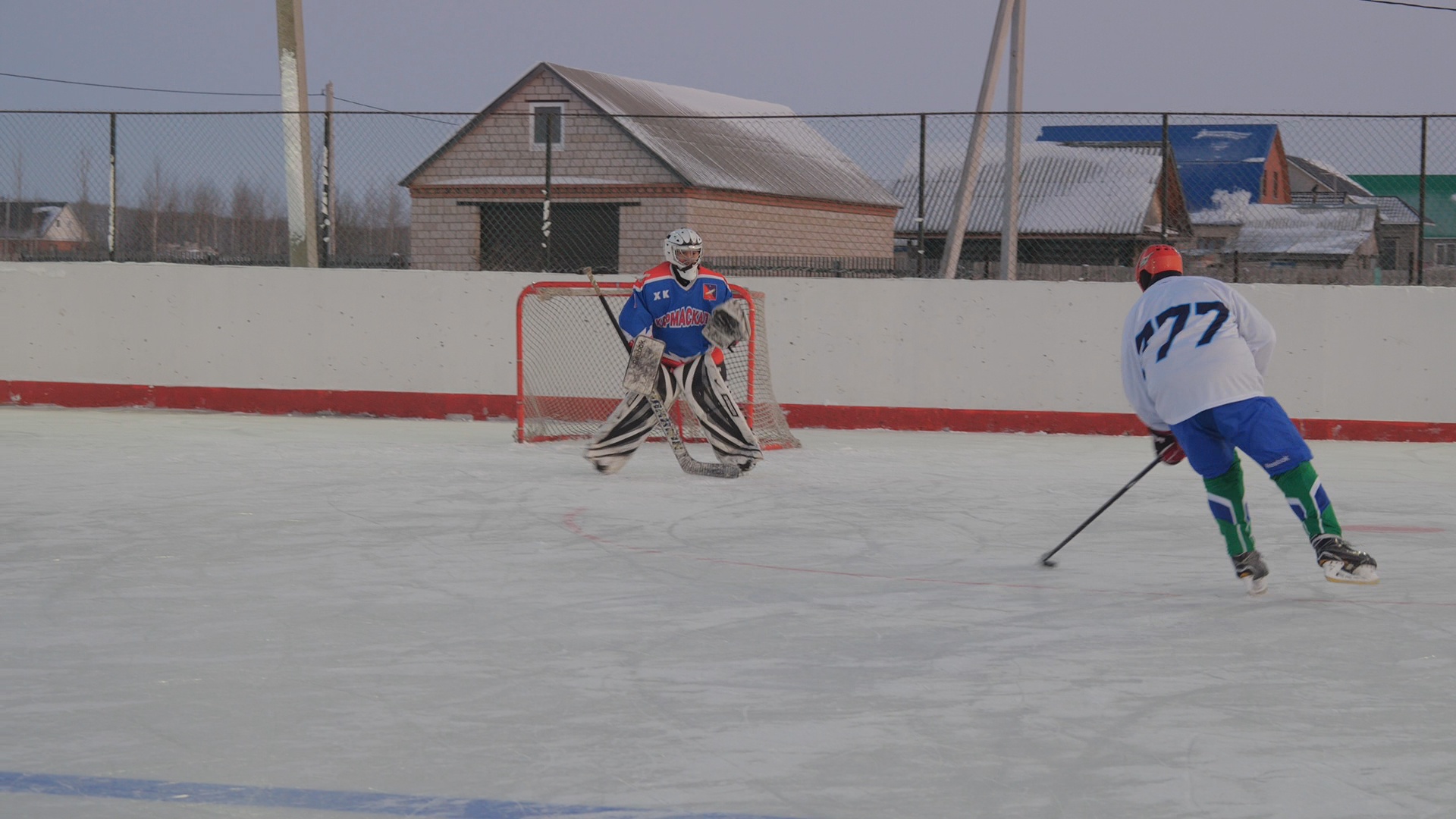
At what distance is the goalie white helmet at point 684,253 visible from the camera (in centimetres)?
809

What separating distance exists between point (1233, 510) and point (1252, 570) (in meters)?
0.20

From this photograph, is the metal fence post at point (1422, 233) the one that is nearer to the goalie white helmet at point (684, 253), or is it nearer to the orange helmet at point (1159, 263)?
the goalie white helmet at point (684, 253)

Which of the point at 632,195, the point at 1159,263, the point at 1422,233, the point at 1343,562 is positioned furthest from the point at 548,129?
the point at 632,195

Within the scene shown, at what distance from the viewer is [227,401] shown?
11.6 m

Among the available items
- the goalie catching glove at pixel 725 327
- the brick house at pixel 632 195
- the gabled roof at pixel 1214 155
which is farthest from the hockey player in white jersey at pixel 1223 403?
the gabled roof at pixel 1214 155

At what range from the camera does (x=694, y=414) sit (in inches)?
325

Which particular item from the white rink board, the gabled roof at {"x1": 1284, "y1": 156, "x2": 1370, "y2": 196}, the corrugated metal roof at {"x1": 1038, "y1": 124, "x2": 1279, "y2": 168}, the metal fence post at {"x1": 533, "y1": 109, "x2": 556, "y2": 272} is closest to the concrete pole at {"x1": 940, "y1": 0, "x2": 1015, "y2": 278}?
the white rink board

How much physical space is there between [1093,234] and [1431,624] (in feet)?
45.0

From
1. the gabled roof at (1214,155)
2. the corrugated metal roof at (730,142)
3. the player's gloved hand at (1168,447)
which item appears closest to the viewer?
the player's gloved hand at (1168,447)

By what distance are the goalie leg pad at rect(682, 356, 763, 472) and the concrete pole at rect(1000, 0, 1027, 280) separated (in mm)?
3813

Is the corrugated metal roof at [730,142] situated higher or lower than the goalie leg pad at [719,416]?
higher

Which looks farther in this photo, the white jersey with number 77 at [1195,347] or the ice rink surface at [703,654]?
the white jersey with number 77 at [1195,347]

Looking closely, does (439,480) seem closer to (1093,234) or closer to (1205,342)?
(1205,342)

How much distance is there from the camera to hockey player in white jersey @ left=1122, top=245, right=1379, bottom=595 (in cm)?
471
